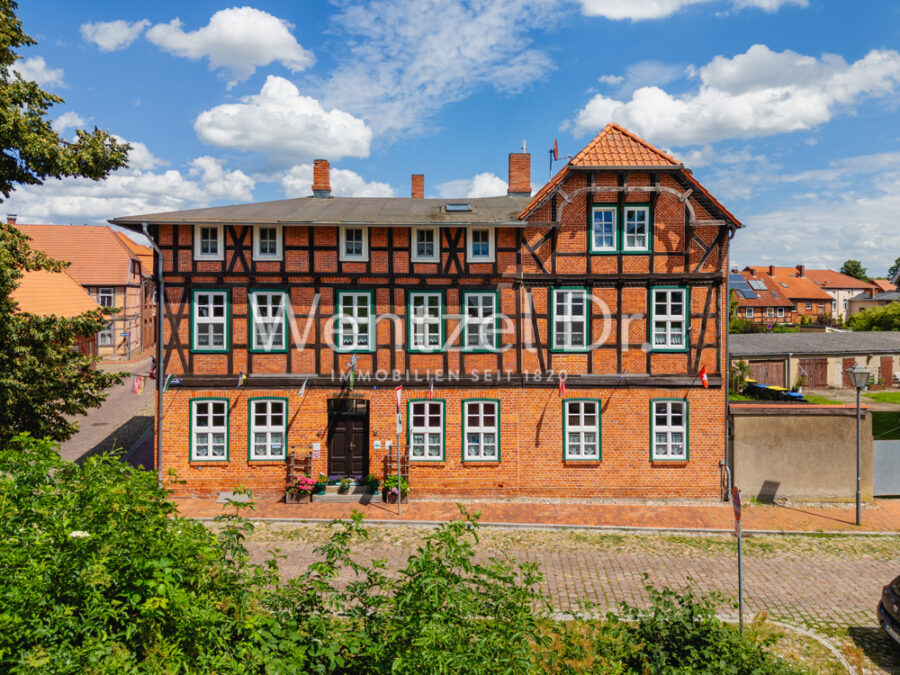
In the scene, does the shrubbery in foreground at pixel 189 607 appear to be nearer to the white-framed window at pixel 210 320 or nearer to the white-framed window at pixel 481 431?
the white-framed window at pixel 481 431

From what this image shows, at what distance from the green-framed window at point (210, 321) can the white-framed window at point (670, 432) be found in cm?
1351

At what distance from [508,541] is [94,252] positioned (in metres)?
46.9

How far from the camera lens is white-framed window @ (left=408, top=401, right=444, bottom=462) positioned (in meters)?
17.5

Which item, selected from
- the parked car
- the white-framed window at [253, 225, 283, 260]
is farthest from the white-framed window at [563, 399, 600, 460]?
the white-framed window at [253, 225, 283, 260]

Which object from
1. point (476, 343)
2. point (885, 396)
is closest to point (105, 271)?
point (476, 343)

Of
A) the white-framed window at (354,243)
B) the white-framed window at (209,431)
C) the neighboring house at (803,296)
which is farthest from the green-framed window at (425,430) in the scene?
the neighboring house at (803,296)

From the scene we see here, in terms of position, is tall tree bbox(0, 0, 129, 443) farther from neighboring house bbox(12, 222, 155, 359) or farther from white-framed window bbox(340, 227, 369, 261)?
neighboring house bbox(12, 222, 155, 359)

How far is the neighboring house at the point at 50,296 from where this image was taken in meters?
28.3

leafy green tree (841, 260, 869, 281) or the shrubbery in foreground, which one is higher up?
leafy green tree (841, 260, 869, 281)

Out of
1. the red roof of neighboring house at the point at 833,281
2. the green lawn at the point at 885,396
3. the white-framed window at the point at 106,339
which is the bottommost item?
the green lawn at the point at 885,396

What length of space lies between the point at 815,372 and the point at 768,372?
3.51 meters

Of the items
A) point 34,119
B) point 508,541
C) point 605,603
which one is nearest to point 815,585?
point 605,603

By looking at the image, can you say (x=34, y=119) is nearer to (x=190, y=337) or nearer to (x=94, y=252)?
(x=190, y=337)

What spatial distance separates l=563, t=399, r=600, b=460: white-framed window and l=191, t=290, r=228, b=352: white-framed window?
10924 mm
